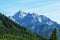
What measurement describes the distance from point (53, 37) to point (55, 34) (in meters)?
0.75

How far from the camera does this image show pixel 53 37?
149ft

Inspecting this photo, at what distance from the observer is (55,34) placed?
149 feet
